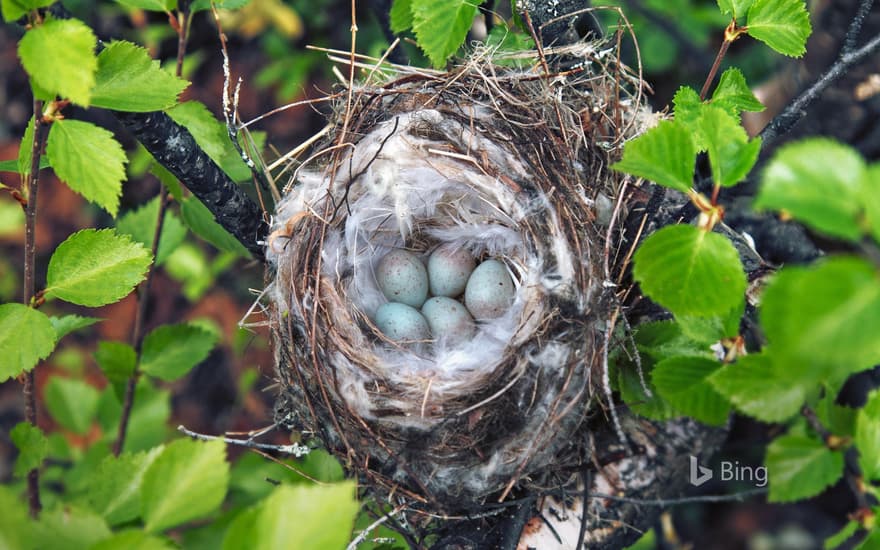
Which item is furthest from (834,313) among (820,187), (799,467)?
(799,467)

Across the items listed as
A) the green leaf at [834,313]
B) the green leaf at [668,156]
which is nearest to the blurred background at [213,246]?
the green leaf at [668,156]

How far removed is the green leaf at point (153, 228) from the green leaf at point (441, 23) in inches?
33.9

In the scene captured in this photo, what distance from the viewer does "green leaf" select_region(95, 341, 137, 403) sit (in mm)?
1692

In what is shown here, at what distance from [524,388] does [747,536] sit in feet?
7.82

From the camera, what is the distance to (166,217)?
6.00 ft

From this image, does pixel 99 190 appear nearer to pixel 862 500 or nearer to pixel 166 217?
pixel 166 217

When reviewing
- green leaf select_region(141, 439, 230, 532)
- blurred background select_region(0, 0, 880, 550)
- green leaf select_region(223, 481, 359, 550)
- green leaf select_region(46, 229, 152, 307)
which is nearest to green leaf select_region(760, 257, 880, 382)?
→ green leaf select_region(223, 481, 359, 550)

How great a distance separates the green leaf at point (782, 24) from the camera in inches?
47.6

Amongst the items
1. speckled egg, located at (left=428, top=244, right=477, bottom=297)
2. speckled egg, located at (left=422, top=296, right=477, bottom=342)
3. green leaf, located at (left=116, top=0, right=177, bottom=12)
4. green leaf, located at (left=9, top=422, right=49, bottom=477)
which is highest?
green leaf, located at (left=116, top=0, right=177, bottom=12)

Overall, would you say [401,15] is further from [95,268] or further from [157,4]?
[95,268]

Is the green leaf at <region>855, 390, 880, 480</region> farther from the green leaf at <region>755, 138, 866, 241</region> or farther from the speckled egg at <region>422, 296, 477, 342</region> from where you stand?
the speckled egg at <region>422, 296, 477, 342</region>

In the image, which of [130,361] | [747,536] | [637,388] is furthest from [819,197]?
[747,536]

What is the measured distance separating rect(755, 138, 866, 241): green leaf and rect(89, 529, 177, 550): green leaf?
29.1 inches

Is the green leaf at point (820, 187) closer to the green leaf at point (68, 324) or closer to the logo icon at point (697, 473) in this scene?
the logo icon at point (697, 473)
